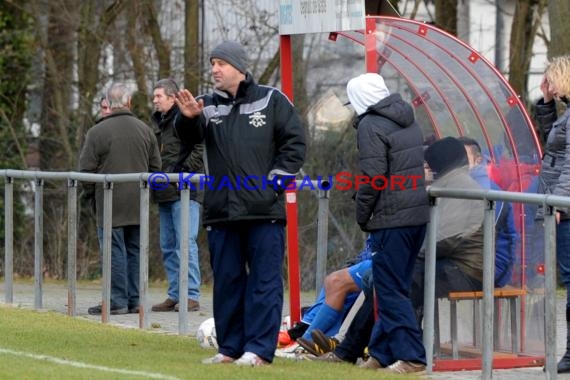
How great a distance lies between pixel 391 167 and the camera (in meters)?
8.78

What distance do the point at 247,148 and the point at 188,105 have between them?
0.44m

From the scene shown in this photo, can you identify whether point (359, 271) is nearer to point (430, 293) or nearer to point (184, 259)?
point (430, 293)

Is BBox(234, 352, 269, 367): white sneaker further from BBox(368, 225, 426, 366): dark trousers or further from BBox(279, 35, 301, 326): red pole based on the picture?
BBox(279, 35, 301, 326): red pole

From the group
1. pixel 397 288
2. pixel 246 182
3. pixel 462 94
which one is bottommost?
pixel 397 288

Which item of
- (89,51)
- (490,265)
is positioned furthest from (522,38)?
(490,265)

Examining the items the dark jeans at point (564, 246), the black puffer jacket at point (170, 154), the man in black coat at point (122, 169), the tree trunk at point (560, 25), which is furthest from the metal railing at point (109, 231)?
the tree trunk at point (560, 25)

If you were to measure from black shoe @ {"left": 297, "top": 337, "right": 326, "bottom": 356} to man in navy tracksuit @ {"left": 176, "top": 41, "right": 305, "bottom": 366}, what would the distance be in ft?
2.11

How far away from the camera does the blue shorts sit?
955 cm

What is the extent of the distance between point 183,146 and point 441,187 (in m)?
1.62

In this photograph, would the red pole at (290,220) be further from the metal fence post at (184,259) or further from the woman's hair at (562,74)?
the woman's hair at (562,74)

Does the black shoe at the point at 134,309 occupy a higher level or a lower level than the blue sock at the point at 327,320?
lower

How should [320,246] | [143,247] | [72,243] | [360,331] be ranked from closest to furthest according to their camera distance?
1. [360,331]
2. [143,247]
3. [320,246]
4. [72,243]

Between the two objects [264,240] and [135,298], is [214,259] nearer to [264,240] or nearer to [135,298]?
[264,240]

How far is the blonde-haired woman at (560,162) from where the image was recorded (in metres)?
8.89
